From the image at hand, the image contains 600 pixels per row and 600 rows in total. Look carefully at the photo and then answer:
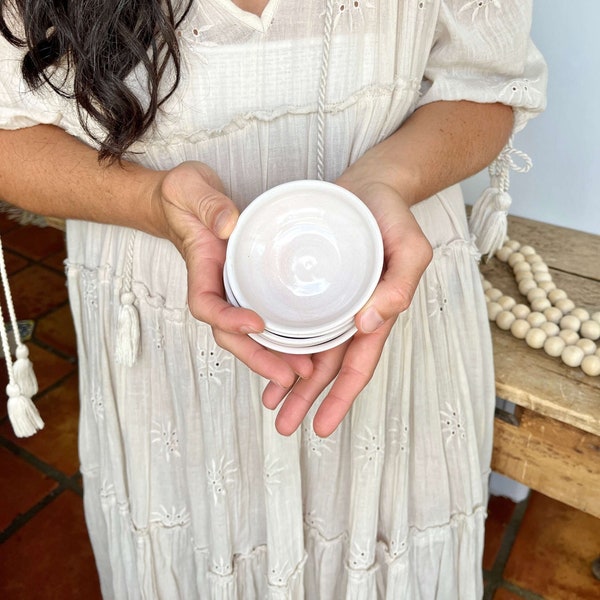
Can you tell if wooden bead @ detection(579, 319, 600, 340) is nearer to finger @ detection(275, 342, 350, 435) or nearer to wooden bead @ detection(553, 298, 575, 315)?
wooden bead @ detection(553, 298, 575, 315)

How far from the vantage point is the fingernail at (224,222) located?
49cm

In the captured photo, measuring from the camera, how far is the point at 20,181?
0.65 m

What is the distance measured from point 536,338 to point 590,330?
8 centimetres

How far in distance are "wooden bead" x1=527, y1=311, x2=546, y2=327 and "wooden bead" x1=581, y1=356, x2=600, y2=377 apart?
9 centimetres

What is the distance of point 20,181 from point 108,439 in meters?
0.33

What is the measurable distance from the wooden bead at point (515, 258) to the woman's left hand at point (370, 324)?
0.56 m

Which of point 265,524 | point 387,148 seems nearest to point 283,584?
point 265,524

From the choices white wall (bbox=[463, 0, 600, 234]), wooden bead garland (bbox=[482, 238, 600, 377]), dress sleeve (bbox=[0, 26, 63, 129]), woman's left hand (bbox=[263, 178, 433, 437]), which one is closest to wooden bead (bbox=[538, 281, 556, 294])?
wooden bead garland (bbox=[482, 238, 600, 377])

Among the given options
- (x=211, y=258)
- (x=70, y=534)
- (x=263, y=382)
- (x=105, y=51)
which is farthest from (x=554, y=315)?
(x=70, y=534)

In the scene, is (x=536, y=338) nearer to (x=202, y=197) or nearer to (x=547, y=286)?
(x=547, y=286)

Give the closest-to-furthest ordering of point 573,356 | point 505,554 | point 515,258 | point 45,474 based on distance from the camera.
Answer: point 573,356, point 515,258, point 505,554, point 45,474

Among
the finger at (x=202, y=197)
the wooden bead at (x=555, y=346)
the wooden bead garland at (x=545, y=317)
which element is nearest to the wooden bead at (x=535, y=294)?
the wooden bead garland at (x=545, y=317)

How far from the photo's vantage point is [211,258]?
530mm

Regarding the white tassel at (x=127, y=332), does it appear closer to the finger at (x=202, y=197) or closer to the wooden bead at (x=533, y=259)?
the finger at (x=202, y=197)
